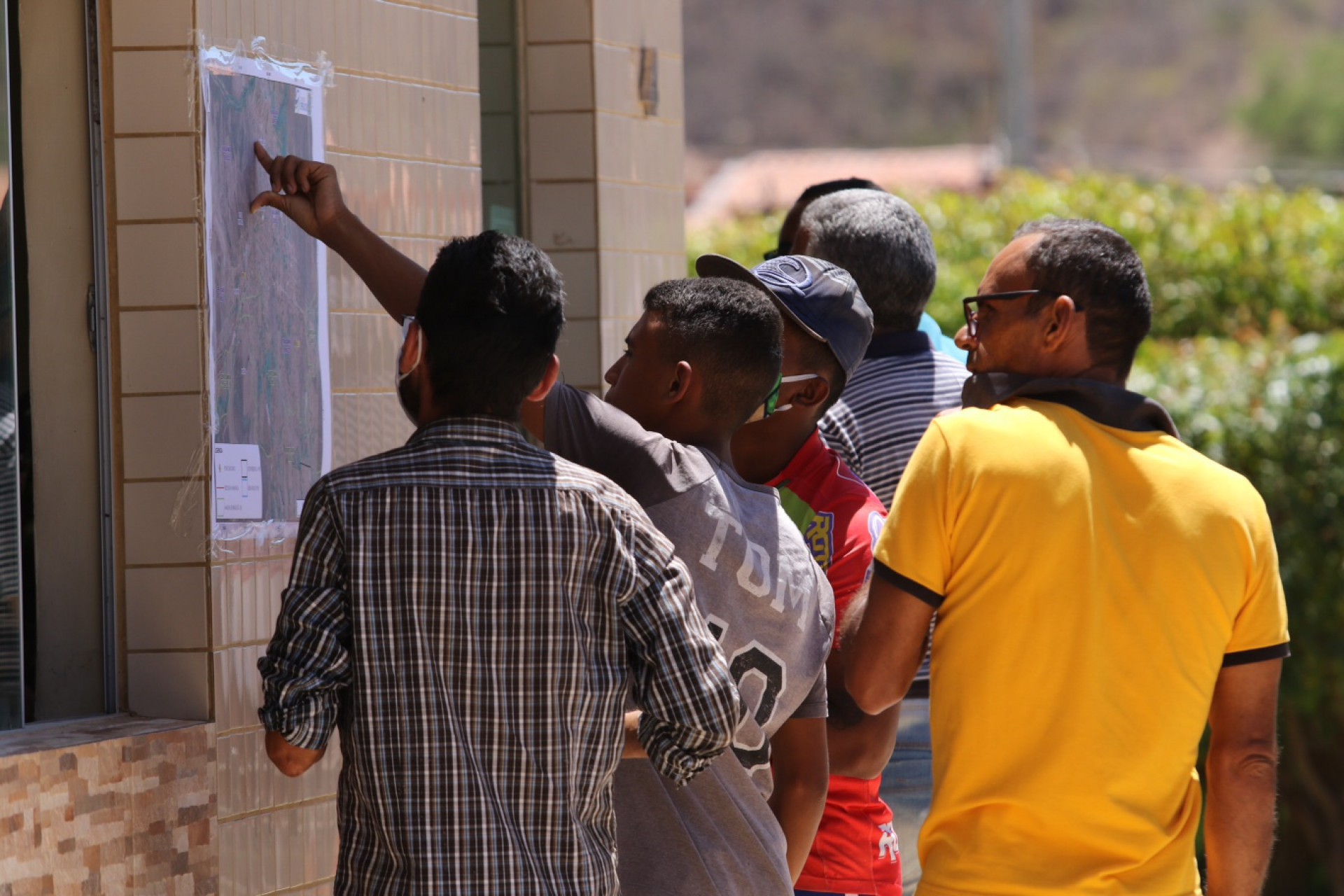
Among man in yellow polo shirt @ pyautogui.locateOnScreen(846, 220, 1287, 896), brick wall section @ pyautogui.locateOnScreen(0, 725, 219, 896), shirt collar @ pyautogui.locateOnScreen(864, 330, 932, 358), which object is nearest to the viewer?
man in yellow polo shirt @ pyautogui.locateOnScreen(846, 220, 1287, 896)

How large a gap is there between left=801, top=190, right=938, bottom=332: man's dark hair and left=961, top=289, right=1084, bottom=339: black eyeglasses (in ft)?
2.82

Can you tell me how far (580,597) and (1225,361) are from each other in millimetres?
6363

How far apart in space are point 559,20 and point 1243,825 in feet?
9.35

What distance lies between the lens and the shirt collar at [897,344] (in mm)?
3705

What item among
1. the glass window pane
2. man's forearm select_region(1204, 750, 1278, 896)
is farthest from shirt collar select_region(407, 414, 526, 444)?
man's forearm select_region(1204, 750, 1278, 896)

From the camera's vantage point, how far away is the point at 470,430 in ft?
7.18

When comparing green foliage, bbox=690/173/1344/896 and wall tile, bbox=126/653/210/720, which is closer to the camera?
wall tile, bbox=126/653/210/720

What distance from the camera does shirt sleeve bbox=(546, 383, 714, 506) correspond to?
249 cm

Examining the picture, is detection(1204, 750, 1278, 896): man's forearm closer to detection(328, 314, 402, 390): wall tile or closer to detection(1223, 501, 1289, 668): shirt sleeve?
detection(1223, 501, 1289, 668): shirt sleeve

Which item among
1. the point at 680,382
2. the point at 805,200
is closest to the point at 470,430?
the point at 680,382

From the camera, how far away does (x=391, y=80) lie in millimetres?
3629

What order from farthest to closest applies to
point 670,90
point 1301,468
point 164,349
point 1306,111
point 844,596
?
point 1306,111 → point 1301,468 → point 670,90 → point 164,349 → point 844,596

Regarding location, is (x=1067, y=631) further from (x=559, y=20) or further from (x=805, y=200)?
(x=559, y=20)

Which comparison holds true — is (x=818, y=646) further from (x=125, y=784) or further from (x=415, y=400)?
(x=125, y=784)
